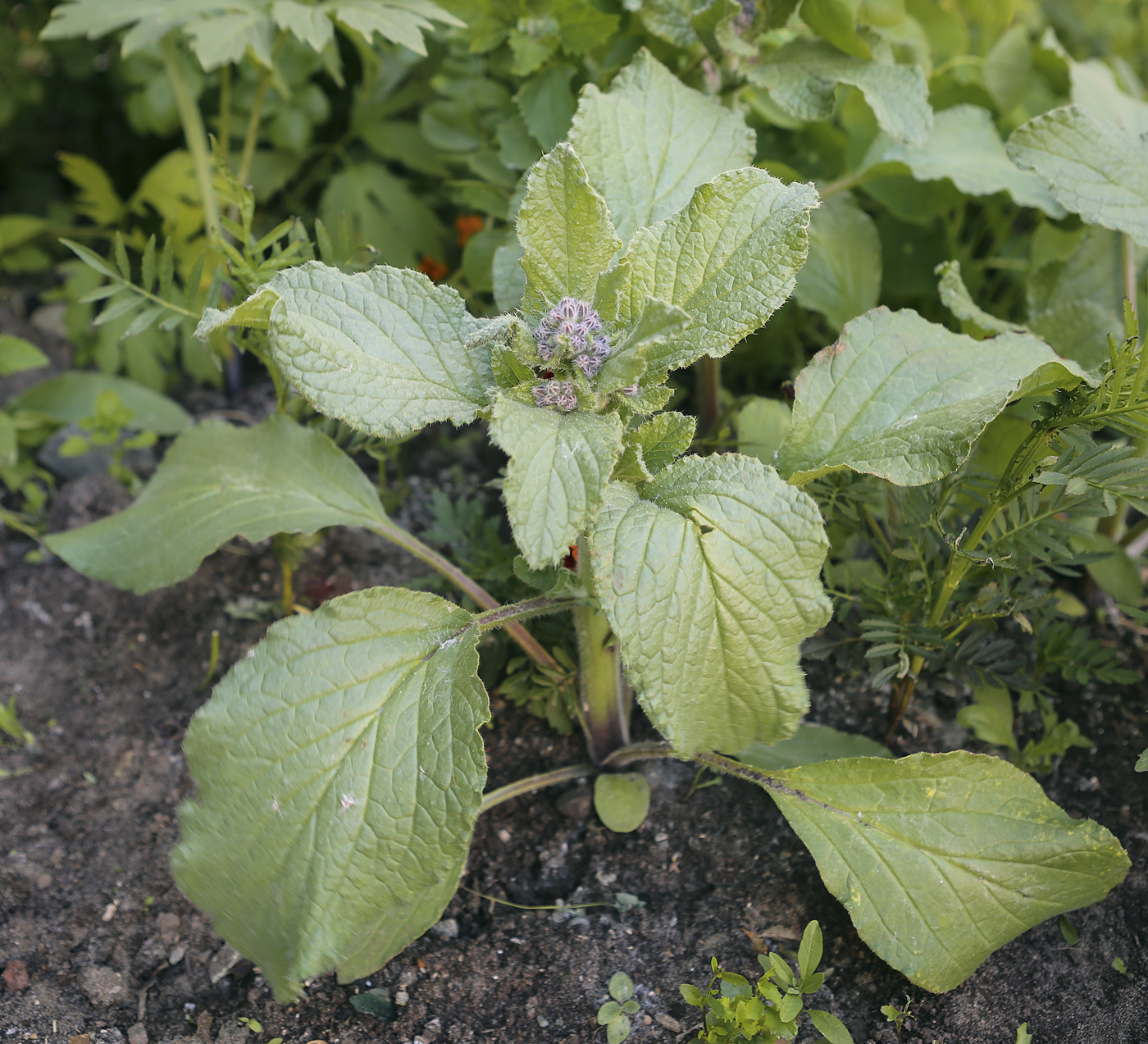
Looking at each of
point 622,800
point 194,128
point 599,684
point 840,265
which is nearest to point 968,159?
point 840,265

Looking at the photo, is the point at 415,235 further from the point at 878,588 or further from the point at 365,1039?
the point at 365,1039

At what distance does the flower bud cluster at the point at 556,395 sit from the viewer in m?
1.19

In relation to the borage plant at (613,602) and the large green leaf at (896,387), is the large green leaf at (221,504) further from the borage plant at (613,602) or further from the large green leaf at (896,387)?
the large green leaf at (896,387)

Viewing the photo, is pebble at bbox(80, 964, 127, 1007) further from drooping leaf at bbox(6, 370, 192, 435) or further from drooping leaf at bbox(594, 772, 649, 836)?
drooping leaf at bbox(6, 370, 192, 435)

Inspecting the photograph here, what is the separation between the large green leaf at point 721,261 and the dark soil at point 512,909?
791 millimetres

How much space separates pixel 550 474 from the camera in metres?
1.04

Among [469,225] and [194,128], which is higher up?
[194,128]

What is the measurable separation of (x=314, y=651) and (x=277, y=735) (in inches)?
4.6

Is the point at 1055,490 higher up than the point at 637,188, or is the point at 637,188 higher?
the point at 637,188

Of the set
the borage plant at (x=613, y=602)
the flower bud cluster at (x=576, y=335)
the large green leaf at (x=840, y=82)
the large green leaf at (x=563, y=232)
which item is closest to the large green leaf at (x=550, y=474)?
the borage plant at (x=613, y=602)

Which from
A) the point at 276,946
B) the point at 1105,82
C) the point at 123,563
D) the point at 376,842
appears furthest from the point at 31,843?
the point at 1105,82

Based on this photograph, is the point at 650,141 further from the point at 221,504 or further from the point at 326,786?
the point at 326,786

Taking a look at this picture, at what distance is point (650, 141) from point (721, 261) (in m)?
0.39

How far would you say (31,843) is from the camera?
62.0 inches
